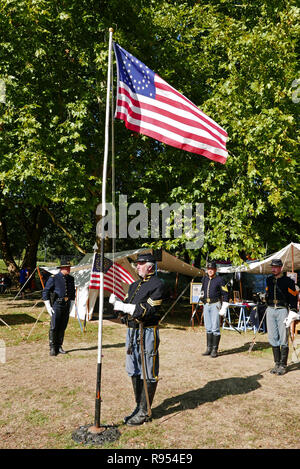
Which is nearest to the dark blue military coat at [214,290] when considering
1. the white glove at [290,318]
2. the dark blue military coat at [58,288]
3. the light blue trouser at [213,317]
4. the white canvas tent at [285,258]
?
the light blue trouser at [213,317]

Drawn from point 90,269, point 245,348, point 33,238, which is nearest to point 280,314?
point 245,348

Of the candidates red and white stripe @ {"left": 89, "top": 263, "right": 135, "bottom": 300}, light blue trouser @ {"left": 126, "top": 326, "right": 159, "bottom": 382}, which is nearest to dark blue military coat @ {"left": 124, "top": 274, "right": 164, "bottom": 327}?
light blue trouser @ {"left": 126, "top": 326, "right": 159, "bottom": 382}

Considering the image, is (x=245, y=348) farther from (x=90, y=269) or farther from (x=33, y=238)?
(x=33, y=238)

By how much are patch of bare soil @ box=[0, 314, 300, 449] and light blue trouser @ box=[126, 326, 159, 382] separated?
0.68 metres

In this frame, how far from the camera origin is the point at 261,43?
11.7 meters

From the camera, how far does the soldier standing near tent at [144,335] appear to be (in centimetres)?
483

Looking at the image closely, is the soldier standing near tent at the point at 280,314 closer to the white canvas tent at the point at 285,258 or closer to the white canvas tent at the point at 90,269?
the white canvas tent at the point at 285,258

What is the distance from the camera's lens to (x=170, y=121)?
572 centimetres

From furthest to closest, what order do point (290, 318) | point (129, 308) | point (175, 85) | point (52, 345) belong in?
point (175, 85) → point (52, 345) → point (290, 318) → point (129, 308)

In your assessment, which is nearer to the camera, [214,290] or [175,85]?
[214,290]

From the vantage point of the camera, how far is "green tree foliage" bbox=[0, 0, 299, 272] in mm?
11477

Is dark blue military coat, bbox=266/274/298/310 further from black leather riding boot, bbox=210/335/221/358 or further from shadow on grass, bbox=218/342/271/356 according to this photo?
shadow on grass, bbox=218/342/271/356

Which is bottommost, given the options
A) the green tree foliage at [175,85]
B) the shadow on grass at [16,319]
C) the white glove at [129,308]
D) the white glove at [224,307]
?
the shadow on grass at [16,319]

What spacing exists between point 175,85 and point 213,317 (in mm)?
9109
